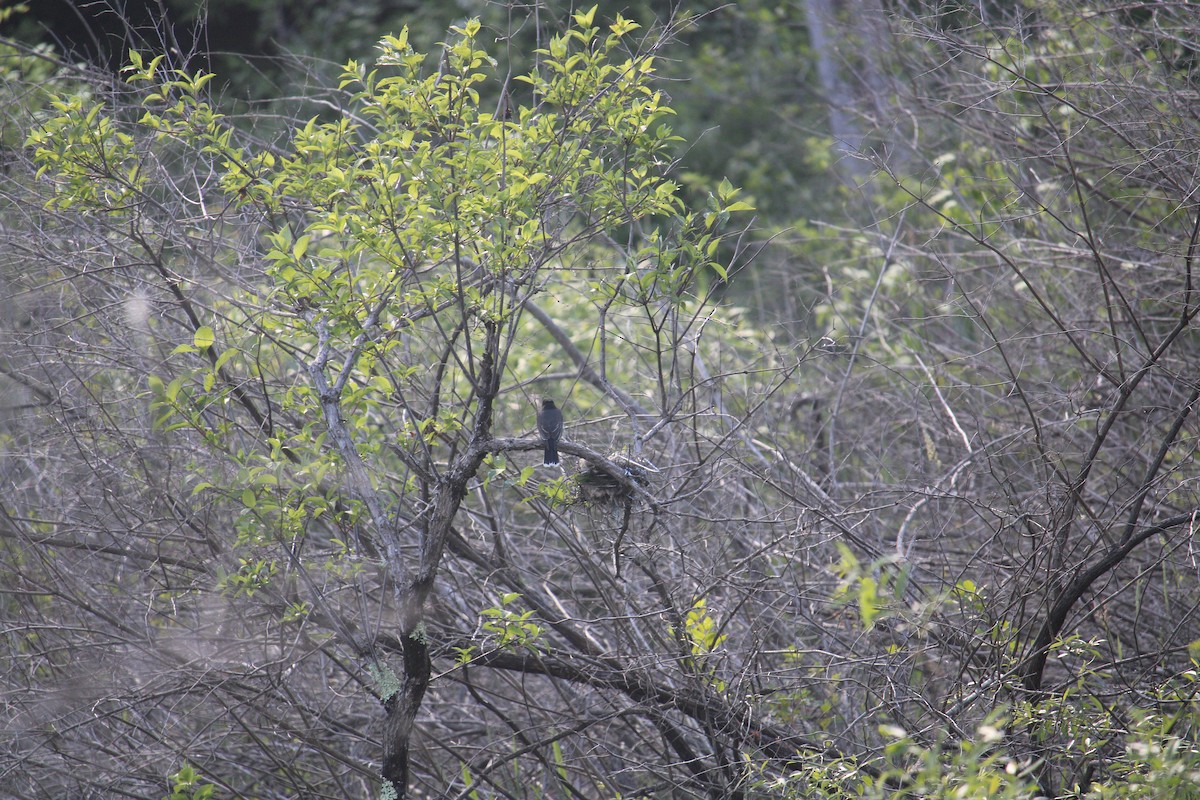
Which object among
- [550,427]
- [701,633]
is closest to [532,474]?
[550,427]

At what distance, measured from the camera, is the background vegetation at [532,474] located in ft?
12.3

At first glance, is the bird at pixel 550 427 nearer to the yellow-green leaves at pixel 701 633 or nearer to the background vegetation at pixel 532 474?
the background vegetation at pixel 532 474

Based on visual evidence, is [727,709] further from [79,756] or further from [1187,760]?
[79,756]

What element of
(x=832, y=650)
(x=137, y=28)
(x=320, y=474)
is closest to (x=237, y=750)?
(x=320, y=474)

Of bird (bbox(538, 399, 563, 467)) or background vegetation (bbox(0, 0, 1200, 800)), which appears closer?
background vegetation (bbox(0, 0, 1200, 800))

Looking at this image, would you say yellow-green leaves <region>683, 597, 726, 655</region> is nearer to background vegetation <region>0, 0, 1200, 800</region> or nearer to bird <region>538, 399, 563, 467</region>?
background vegetation <region>0, 0, 1200, 800</region>

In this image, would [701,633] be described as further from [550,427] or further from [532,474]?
[532,474]

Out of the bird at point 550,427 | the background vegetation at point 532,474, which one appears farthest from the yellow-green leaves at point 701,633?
the bird at point 550,427

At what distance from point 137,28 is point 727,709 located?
385 centimetres

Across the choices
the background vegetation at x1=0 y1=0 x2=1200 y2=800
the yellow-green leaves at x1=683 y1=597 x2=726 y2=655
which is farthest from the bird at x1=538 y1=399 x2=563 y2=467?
the yellow-green leaves at x1=683 y1=597 x2=726 y2=655

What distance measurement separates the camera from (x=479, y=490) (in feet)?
17.4

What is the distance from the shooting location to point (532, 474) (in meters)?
5.12

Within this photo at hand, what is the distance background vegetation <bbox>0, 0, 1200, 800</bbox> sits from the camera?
3740mm

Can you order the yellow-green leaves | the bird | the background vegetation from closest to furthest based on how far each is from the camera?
the background vegetation, the bird, the yellow-green leaves
